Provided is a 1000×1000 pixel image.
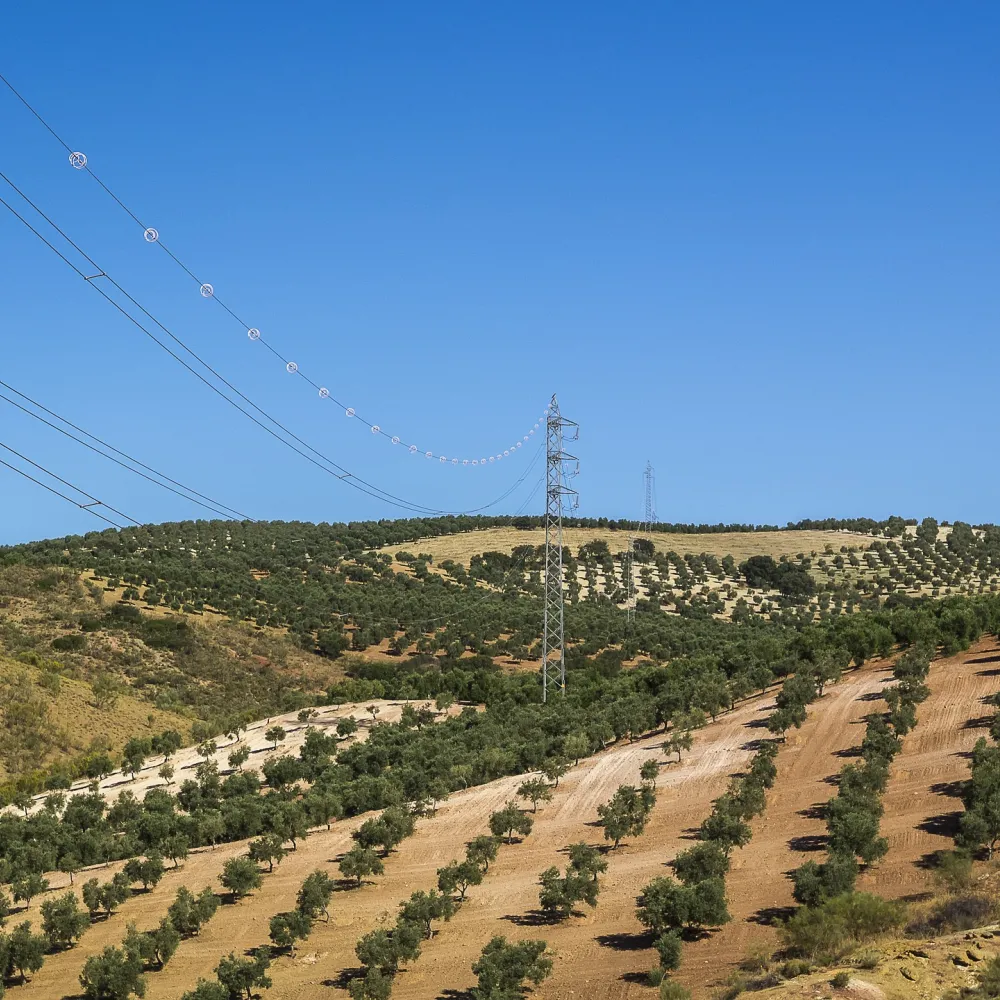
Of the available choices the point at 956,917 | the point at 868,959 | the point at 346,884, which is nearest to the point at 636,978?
the point at 868,959

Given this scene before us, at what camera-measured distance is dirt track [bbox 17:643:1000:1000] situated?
30688 mm

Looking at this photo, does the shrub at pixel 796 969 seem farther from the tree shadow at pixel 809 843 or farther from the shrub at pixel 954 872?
the tree shadow at pixel 809 843

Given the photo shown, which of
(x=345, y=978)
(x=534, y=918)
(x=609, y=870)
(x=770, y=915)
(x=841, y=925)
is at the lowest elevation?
(x=345, y=978)

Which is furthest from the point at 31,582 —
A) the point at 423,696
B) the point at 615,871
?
the point at 615,871

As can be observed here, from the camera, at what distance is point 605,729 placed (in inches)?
2245

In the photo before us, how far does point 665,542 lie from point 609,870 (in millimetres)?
122849

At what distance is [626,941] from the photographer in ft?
104

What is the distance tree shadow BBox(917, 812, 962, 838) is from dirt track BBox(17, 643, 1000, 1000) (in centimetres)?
17

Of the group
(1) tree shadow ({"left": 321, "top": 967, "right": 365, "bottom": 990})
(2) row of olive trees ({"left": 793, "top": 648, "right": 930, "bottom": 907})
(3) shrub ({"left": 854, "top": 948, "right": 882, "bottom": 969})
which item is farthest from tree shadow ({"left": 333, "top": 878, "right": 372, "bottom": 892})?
(3) shrub ({"left": 854, "top": 948, "right": 882, "bottom": 969})

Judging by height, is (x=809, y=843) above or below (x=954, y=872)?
below

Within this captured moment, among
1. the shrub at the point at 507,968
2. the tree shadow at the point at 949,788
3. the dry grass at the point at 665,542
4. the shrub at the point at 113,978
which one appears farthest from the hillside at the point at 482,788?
the dry grass at the point at 665,542

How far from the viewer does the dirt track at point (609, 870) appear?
1208 inches

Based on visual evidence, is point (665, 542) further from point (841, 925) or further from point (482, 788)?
point (841, 925)

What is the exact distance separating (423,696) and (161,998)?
4981cm
